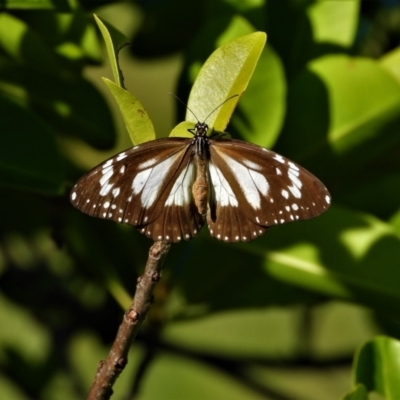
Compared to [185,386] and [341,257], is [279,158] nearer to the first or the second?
[341,257]

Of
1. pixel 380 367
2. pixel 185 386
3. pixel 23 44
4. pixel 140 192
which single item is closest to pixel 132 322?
pixel 140 192

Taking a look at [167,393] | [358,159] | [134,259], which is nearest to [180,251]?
[134,259]

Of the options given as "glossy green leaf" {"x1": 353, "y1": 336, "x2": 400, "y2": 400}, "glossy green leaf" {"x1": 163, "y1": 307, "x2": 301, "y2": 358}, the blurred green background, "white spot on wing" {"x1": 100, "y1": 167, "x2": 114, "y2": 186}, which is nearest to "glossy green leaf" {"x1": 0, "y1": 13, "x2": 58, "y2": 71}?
the blurred green background

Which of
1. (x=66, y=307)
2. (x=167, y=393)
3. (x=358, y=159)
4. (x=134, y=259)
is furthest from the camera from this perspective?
(x=167, y=393)

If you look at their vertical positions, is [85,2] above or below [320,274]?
above

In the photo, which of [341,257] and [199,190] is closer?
[199,190]

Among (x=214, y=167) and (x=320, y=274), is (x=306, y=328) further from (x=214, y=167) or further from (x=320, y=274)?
(x=214, y=167)
